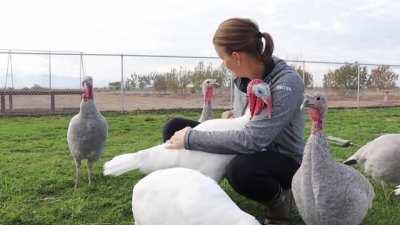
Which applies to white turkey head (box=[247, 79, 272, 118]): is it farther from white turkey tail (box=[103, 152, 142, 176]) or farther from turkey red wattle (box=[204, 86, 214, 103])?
turkey red wattle (box=[204, 86, 214, 103])

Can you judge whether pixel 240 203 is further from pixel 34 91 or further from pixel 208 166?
pixel 34 91

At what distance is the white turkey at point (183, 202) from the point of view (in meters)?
2.49

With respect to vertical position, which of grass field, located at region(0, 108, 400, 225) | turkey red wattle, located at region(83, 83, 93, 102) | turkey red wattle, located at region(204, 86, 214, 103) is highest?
turkey red wattle, located at region(83, 83, 93, 102)

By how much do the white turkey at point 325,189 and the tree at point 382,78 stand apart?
16549mm

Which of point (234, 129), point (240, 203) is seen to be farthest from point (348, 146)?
point (234, 129)

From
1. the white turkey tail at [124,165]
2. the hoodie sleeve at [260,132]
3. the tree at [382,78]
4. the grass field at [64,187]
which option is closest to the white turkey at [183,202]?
the hoodie sleeve at [260,132]

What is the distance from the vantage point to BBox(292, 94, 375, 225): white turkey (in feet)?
9.86

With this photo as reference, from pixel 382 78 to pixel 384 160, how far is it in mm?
15766

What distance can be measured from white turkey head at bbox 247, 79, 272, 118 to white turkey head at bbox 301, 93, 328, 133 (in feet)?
0.66

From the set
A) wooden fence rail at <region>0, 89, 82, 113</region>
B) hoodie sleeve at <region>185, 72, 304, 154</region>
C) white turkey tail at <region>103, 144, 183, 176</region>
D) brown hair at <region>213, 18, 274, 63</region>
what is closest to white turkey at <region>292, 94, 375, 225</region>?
hoodie sleeve at <region>185, 72, 304, 154</region>

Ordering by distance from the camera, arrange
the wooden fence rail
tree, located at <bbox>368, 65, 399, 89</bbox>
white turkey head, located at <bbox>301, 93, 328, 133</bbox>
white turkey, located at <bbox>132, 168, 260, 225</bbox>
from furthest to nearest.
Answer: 1. tree, located at <bbox>368, 65, 399, 89</bbox>
2. the wooden fence rail
3. white turkey head, located at <bbox>301, 93, 328, 133</bbox>
4. white turkey, located at <bbox>132, 168, 260, 225</bbox>

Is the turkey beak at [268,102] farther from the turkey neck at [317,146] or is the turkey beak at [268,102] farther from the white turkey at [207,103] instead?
the white turkey at [207,103]

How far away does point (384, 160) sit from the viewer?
4.53 metres

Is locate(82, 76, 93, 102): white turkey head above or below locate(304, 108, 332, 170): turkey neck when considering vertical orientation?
above
